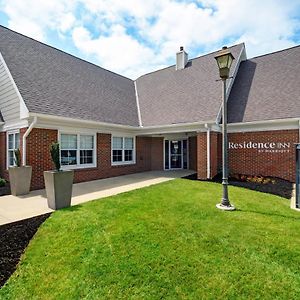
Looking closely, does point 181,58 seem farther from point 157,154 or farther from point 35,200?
point 35,200

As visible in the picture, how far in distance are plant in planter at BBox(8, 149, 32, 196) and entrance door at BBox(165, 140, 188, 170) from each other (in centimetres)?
984

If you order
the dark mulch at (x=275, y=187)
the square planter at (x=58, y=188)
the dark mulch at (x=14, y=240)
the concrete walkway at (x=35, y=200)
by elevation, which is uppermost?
the square planter at (x=58, y=188)

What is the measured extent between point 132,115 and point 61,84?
4.66 m

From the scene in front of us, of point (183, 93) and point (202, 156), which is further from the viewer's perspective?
point (183, 93)

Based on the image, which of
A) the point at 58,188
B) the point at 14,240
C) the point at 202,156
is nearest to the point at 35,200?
the point at 58,188

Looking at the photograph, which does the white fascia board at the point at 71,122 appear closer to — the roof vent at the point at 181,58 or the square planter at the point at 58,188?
the square planter at the point at 58,188

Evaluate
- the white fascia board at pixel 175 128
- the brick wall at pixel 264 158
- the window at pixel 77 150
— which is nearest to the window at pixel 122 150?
the white fascia board at pixel 175 128

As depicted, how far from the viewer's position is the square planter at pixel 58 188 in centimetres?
612

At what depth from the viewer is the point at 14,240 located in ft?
14.3

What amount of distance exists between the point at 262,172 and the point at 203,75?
7.42m

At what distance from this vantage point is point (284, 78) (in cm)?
1234

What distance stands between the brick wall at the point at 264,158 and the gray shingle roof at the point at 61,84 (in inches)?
248

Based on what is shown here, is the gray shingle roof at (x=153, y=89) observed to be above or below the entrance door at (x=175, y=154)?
above

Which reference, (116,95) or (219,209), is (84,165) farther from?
(219,209)
